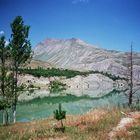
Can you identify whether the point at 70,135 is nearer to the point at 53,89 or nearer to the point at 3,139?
the point at 3,139

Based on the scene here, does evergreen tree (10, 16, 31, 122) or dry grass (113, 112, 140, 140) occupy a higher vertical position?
evergreen tree (10, 16, 31, 122)

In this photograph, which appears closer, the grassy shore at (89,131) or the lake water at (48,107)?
the grassy shore at (89,131)

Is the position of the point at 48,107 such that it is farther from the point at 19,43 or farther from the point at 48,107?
the point at 19,43

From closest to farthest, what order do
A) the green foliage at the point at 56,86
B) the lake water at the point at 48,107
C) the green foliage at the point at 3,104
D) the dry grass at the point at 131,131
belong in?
the dry grass at the point at 131,131, the green foliage at the point at 3,104, the lake water at the point at 48,107, the green foliage at the point at 56,86

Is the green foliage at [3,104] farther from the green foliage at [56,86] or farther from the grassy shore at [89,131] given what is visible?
the green foliage at [56,86]

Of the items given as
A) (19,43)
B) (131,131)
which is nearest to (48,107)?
(19,43)

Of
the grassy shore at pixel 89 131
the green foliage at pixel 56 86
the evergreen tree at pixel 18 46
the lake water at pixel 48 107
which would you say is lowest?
the lake water at pixel 48 107

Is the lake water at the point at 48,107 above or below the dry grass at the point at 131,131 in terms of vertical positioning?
below

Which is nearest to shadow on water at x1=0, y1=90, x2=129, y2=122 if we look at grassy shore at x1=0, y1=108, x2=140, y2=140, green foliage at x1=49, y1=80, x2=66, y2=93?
grassy shore at x1=0, y1=108, x2=140, y2=140

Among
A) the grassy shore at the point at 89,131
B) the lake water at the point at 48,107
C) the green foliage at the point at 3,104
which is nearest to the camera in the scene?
the grassy shore at the point at 89,131

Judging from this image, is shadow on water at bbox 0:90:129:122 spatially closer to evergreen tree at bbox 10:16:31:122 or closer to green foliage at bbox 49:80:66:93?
evergreen tree at bbox 10:16:31:122

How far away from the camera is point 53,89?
17575 cm

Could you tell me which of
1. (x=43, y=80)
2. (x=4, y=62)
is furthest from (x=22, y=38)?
(x=43, y=80)

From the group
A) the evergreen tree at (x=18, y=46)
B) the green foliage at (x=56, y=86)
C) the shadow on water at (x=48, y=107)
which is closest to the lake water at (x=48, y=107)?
the shadow on water at (x=48, y=107)
